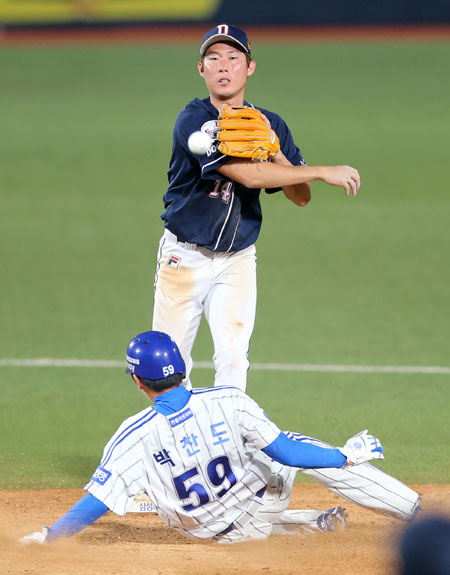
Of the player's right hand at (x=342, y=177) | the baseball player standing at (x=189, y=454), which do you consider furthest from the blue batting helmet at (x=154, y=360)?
the player's right hand at (x=342, y=177)

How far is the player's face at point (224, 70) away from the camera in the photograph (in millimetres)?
5742

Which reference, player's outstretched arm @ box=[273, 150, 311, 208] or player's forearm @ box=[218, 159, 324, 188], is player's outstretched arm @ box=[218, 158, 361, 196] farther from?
player's outstretched arm @ box=[273, 150, 311, 208]

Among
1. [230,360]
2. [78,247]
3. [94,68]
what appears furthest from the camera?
[94,68]

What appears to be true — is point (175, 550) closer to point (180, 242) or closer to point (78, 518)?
point (78, 518)

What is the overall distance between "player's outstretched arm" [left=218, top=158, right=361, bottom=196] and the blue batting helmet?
127 cm

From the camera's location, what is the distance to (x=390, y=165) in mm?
17438

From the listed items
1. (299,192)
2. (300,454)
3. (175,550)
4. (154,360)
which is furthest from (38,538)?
(299,192)

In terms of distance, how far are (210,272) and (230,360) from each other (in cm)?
56

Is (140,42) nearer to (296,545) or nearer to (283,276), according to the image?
(283,276)

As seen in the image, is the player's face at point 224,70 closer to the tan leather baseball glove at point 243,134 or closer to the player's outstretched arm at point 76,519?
the tan leather baseball glove at point 243,134

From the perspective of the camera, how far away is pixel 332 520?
5.31 m

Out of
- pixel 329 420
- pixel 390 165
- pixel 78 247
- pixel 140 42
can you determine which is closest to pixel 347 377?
pixel 329 420

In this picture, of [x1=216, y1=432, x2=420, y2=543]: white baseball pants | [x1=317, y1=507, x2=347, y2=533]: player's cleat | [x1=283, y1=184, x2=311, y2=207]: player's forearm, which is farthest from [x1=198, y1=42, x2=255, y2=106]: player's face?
[x1=317, y1=507, x2=347, y2=533]: player's cleat

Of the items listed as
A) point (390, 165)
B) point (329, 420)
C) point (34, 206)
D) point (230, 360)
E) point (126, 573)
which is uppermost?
point (390, 165)
